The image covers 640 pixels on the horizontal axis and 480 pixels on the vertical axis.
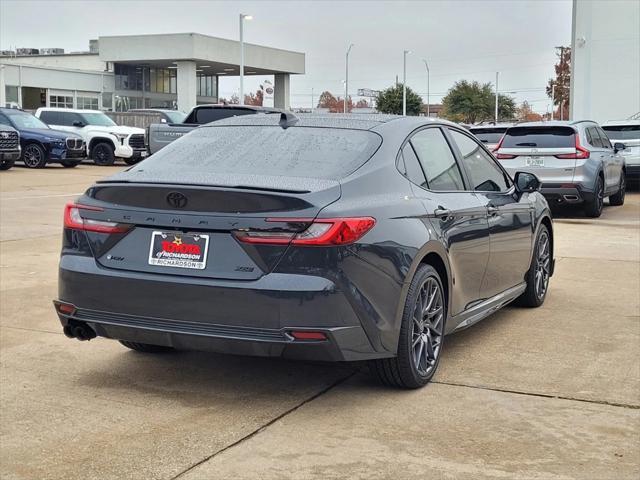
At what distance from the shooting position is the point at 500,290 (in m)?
6.46

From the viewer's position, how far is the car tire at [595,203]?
15.3 m

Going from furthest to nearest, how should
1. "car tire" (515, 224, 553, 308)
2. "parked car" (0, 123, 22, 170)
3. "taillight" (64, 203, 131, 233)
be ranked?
"parked car" (0, 123, 22, 170), "car tire" (515, 224, 553, 308), "taillight" (64, 203, 131, 233)

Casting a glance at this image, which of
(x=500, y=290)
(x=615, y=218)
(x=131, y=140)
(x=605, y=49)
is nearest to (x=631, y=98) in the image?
(x=605, y=49)

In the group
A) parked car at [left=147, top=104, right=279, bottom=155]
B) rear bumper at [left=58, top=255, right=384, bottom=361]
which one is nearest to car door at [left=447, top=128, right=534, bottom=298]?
rear bumper at [left=58, top=255, right=384, bottom=361]

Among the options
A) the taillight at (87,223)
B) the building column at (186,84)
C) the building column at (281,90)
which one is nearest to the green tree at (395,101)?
the building column at (281,90)

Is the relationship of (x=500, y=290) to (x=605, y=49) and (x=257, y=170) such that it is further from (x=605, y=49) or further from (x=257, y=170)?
(x=605, y=49)

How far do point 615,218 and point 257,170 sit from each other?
39.7 ft

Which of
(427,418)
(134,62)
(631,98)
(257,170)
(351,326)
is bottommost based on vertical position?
(427,418)

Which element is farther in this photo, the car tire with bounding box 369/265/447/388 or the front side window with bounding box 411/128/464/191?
the front side window with bounding box 411/128/464/191

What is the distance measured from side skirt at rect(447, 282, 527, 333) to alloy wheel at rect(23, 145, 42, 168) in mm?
22553

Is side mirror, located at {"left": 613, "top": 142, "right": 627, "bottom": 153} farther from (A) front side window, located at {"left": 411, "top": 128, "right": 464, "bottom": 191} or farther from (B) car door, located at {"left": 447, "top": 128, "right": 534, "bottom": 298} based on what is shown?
(A) front side window, located at {"left": 411, "top": 128, "right": 464, "bottom": 191}

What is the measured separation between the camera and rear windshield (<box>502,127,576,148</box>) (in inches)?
590

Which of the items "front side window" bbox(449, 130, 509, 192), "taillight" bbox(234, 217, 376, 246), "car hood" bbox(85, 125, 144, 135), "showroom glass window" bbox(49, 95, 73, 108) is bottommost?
"taillight" bbox(234, 217, 376, 246)

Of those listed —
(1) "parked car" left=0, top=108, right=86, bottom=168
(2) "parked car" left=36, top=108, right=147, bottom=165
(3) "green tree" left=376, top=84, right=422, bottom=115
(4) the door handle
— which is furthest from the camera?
(3) "green tree" left=376, top=84, right=422, bottom=115
